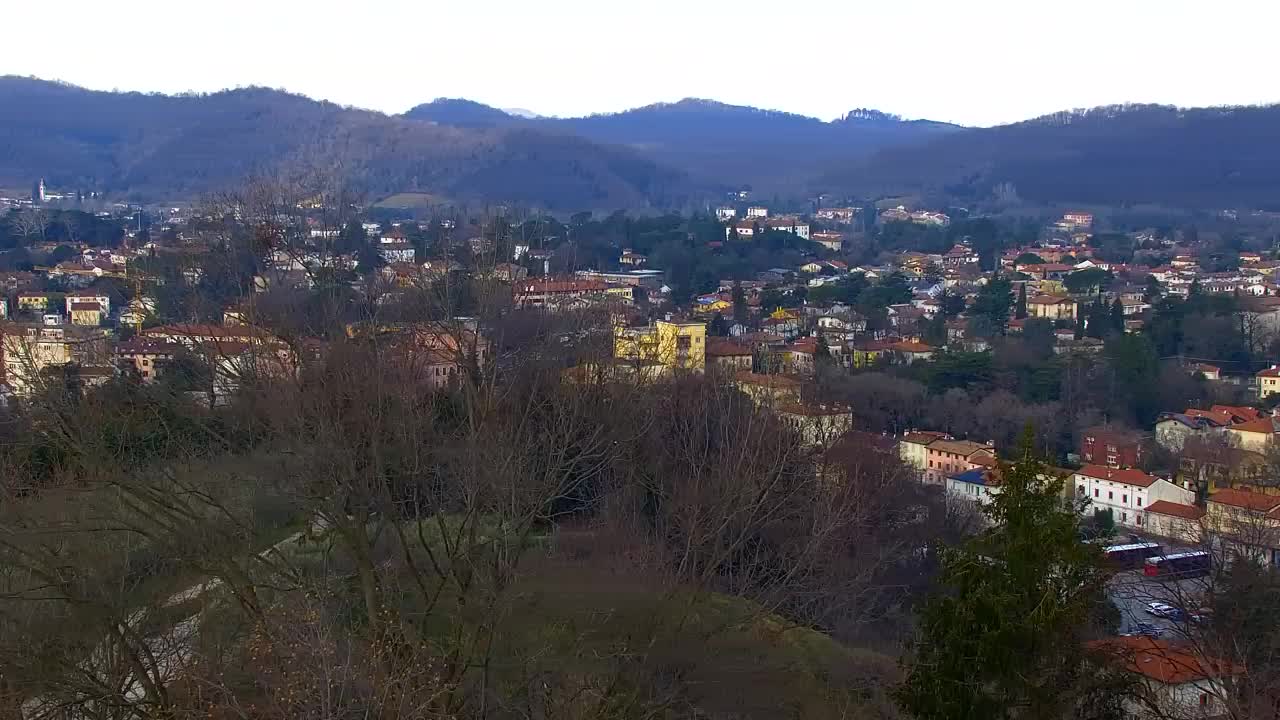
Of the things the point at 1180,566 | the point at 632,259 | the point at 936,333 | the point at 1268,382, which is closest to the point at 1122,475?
the point at 1180,566

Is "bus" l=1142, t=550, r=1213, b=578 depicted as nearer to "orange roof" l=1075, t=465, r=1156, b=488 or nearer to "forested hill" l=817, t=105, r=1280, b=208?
"orange roof" l=1075, t=465, r=1156, b=488

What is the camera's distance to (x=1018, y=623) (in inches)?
201

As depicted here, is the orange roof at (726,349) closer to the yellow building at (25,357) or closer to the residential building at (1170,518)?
the residential building at (1170,518)

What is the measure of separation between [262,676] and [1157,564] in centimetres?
798

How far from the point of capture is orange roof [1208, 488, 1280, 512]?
484 inches

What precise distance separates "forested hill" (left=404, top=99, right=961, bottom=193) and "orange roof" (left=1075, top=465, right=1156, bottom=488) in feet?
237

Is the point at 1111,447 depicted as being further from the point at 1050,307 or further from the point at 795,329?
the point at 1050,307

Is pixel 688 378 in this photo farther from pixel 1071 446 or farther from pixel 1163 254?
pixel 1163 254

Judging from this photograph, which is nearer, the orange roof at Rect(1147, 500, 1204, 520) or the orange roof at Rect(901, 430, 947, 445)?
the orange roof at Rect(1147, 500, 1204, 520)

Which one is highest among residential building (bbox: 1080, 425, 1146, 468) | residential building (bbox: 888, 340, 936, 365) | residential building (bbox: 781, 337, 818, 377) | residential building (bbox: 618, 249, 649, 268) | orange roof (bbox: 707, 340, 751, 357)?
orange roof (bbox: 707, 340, 751, 357)

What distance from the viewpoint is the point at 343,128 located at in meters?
71.9

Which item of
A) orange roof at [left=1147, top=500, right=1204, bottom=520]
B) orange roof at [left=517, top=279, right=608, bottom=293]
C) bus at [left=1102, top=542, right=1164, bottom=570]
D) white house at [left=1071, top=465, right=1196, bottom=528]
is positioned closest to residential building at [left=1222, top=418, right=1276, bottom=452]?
white house at [left=1071, top=465, right=1196, bottom=528]

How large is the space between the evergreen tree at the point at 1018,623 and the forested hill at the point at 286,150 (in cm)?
5126


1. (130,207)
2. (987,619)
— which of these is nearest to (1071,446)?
(987,619)
